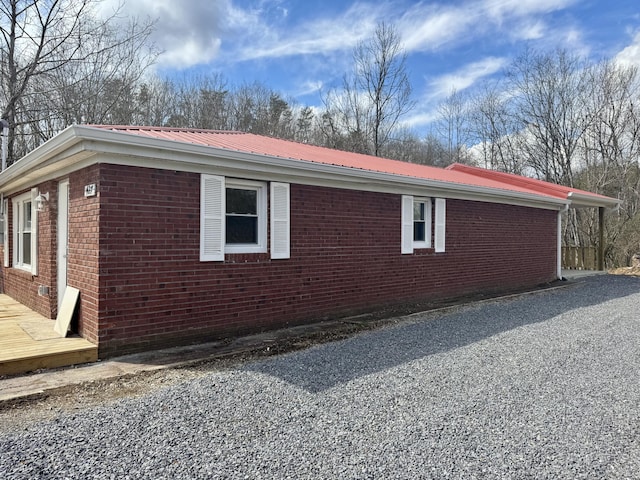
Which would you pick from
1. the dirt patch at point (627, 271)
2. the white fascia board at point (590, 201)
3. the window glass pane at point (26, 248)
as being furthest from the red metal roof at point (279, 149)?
the dirt patch at point (627, 271)

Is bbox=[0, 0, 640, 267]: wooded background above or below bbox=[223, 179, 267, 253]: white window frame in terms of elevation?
above

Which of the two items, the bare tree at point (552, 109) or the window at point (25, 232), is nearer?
the window at point (25, 232)

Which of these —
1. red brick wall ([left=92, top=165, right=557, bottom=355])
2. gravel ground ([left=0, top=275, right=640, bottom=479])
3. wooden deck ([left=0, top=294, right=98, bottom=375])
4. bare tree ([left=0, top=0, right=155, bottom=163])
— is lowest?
gravel ground ([left=0, top=275, right=640, bottom=479])

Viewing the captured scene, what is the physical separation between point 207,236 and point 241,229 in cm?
66

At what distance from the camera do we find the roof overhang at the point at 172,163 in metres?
4.57

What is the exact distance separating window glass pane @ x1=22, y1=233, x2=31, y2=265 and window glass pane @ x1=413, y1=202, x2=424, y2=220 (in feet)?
24.3

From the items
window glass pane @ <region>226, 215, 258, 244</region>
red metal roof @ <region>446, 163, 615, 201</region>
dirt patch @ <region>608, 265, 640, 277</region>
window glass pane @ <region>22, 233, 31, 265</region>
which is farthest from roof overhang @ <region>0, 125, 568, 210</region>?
dirt patch @ <region>608, 265, 640, 277</region>

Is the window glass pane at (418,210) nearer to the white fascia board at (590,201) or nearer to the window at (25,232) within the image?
the white fascia board at (590,201)

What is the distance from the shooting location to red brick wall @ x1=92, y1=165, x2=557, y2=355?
482 cm

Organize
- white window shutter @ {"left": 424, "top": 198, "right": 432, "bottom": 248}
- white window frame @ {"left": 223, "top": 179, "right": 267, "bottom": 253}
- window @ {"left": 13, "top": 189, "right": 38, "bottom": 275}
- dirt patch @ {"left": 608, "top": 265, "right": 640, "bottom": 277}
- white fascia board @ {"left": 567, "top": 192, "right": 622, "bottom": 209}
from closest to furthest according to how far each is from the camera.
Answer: white window frame @ {"left": 223, "top": 179, "right": 267, "bottom": 253} < window @ {"left": 13, "top": 189, "right": 38, "bottom": 275} < white window shutter @ {"left": 424, "top": 198, "right": 432, "bottom": 248} < white fascia board @ {"left": 567, "top": 192, "right": 622, "bottom": 209} < dirt patch @ {"left": 608, "top": 265, "right": 640, "bottom": 277}

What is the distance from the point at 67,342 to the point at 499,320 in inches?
251

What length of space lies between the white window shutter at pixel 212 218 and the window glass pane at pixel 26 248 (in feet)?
14.3

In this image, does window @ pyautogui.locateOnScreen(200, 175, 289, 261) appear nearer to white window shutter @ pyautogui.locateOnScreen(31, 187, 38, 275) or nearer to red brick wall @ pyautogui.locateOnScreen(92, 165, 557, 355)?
red brick wall @ pyautogui.locateOnScreen(92, 165, 557, 355)

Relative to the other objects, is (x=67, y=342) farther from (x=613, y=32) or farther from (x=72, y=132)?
(x=613, y=32)
